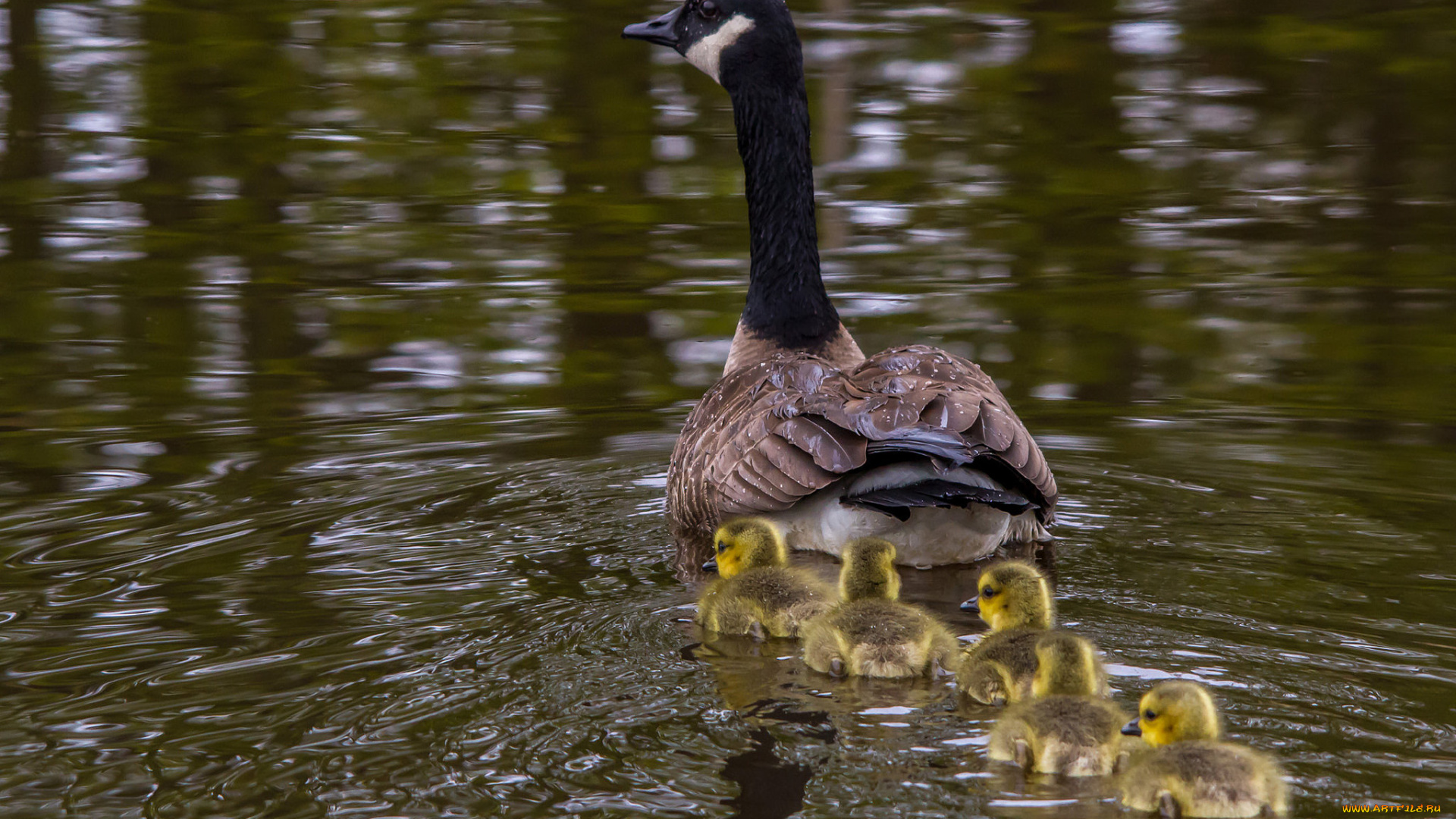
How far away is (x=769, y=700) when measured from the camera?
16.5 feet

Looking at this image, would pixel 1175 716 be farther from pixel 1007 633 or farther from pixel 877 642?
pixel 877 642

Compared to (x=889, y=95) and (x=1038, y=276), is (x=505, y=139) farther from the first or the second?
(x=1038, y=276)

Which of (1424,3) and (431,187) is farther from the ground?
(1424,3)

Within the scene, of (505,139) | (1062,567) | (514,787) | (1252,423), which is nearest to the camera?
(514,787)

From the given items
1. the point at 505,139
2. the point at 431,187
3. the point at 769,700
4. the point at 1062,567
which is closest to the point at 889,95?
the point at 505,139

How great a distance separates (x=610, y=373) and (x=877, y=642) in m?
5.38

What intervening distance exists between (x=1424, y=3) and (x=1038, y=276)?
10251 millimetres

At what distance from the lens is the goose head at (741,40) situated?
28.7ft

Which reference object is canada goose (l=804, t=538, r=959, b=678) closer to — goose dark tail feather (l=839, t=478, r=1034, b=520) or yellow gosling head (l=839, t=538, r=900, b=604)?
yellow gosling head (l=839, t=538, r=900, b=604)

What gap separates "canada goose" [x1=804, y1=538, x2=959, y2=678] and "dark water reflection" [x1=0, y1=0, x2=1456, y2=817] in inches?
4.2

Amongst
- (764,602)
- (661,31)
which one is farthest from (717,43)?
(764,602)

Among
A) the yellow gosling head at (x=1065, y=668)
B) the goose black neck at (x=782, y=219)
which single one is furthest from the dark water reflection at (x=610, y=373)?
the goose black neck at (x=782, y=219)

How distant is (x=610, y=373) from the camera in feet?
33.9

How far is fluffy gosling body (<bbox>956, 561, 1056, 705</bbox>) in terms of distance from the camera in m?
5.02
